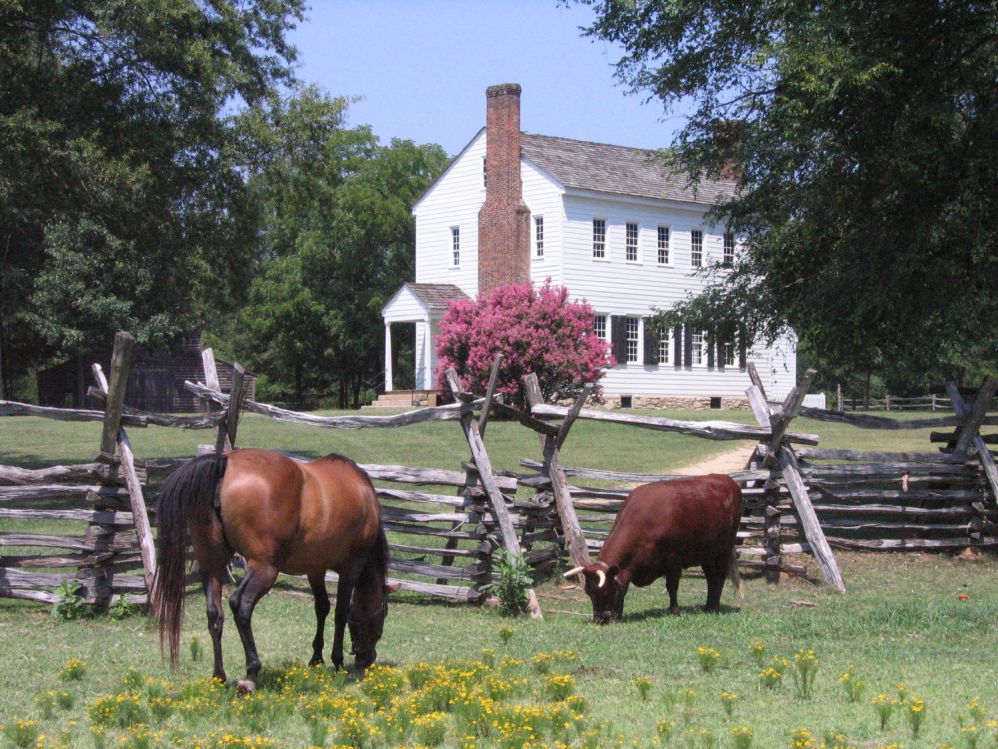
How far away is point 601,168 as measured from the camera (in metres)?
40.4

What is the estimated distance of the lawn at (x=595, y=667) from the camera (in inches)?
245

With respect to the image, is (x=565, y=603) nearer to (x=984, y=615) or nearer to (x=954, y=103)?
(x=984, y=615)

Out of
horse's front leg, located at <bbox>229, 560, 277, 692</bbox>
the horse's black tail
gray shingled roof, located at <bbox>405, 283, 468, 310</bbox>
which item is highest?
gray shingled roof, located at <bbox>405, 283, 468, 310</bbox>

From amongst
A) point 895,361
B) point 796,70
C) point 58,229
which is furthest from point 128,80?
point 58,229

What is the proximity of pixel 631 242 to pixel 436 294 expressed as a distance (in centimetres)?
735

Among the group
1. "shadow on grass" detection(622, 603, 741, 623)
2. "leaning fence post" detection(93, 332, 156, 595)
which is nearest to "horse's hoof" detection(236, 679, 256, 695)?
"leaning fence post" detection(93, 332, 156, 595)

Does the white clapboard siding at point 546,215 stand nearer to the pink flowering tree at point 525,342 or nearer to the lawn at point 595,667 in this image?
the pink flowering tree at point 525,342

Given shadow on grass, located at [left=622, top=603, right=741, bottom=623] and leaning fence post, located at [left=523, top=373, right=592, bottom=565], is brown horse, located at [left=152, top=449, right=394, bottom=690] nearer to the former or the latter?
shadow on grass, located at [left=622, top=603, right=741, bottom=623]

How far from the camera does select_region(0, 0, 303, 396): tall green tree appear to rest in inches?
669

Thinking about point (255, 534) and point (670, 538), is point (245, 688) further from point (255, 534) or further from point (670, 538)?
point (670, 538)

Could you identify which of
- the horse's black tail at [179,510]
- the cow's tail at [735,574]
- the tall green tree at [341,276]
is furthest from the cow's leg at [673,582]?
the tall green tree at [341,276]

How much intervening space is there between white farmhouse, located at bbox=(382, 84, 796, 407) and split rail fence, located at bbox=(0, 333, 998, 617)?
73.5ft

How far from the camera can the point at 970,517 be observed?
15031 mm

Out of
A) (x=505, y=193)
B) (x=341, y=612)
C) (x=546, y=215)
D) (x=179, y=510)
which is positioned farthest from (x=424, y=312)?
(x=179, y=510)
